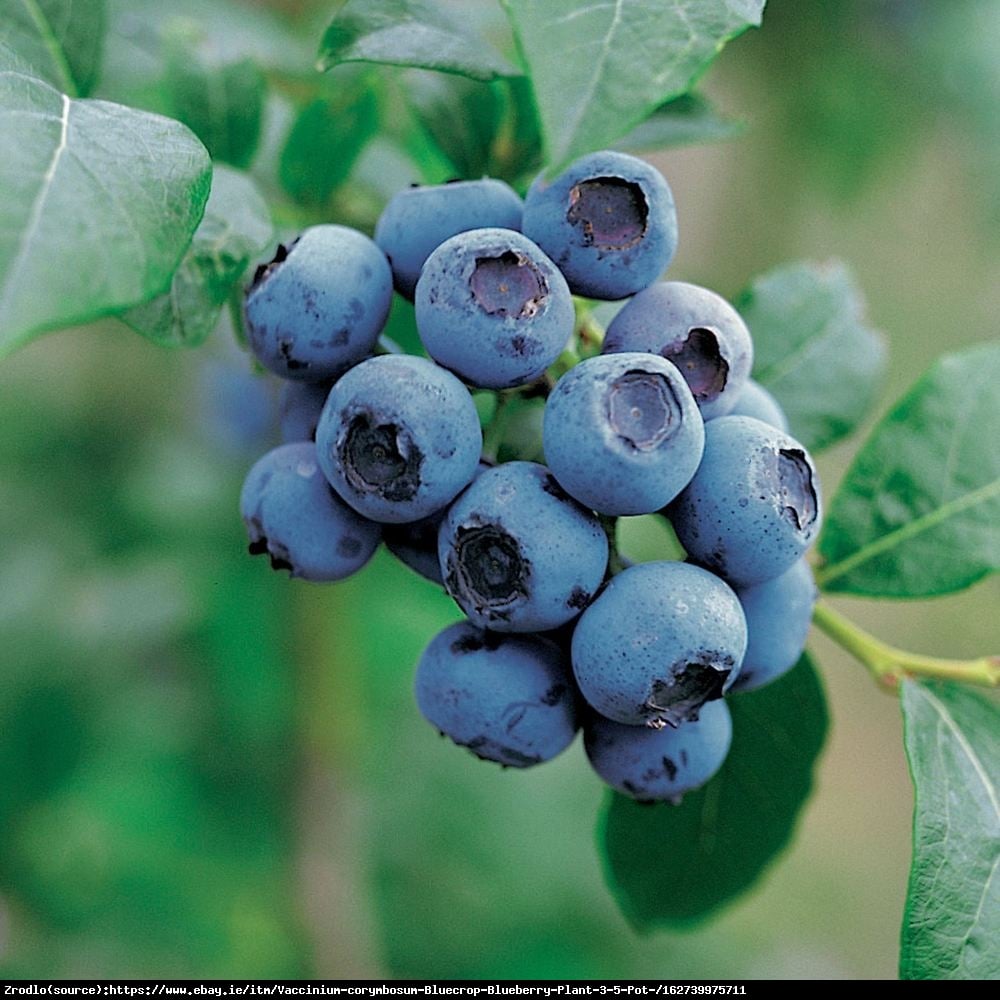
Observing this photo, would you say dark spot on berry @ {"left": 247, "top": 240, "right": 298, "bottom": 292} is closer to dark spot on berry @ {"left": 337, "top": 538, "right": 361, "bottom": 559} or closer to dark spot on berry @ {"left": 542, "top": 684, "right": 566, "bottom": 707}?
dark spot on berry @ {"left": 337, "top": 538, "right": 361, "bottom": 559}

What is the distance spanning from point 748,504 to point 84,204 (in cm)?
49

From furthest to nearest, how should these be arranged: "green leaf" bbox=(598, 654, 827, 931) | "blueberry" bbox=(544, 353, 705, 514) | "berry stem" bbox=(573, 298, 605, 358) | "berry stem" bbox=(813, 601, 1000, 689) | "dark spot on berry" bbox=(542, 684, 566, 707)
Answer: "green leaf" bbox=(598, 654, 827, 931)
"berry stem" bbox=(813, 601, 1000, 689)
"berry stem" bbox=(573, 298, 605, 358)
"dark spot on berry" bbox=(542, 684, 566, 707)
"blueberry" bbox=(544, 353, 705, 514)

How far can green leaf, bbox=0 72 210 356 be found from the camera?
1.89 feet

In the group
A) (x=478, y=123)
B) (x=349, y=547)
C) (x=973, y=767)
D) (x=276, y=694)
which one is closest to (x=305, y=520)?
(x=349, y=547)

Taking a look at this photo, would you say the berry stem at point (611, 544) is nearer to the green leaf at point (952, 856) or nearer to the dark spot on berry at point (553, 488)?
the dark spot on berry at point (553, 488)

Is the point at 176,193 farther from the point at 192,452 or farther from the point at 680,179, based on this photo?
the point at 680,179

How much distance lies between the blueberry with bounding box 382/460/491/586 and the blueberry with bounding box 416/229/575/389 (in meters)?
0.10

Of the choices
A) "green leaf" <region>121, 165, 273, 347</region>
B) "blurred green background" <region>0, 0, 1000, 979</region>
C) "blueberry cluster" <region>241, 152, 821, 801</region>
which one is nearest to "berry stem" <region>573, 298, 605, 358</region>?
"blueberry cluster" <region>241, 152, 821, 801</region>

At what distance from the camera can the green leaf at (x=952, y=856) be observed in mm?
876

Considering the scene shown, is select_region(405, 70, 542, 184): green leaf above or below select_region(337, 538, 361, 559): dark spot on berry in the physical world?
above

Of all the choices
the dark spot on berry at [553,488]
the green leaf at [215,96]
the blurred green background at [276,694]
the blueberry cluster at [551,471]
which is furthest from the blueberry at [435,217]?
the blurred green background at [276,694]

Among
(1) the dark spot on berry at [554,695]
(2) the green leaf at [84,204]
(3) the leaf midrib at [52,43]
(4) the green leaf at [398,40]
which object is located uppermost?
(4) the green leaf at [398,40]

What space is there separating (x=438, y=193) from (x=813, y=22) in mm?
2050

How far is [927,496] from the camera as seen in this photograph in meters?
1.18
